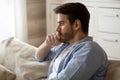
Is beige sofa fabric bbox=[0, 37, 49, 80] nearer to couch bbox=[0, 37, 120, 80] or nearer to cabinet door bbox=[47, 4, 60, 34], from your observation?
→ couch bbox=[0, 37, 120, 80]

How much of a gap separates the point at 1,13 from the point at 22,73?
1476 mm

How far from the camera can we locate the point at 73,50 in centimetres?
157

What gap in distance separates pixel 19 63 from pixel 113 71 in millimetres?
761

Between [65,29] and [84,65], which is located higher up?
[65,29]

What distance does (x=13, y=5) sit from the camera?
3.19 m

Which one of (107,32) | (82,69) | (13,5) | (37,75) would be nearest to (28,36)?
(13,5)

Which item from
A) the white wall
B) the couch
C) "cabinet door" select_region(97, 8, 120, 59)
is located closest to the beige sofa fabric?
the couch

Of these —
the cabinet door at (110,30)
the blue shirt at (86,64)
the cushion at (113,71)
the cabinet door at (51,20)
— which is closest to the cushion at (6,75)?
the blue shirt at (86,64)

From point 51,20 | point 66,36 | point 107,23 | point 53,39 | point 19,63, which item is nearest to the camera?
point 66,36

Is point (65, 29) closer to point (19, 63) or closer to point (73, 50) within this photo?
point (73, 50)

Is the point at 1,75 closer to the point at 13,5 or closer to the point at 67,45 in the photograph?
the point at 67,45

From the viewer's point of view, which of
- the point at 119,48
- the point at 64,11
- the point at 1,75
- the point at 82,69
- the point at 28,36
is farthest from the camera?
A: the point at 28,36

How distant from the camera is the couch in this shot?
1.83 m

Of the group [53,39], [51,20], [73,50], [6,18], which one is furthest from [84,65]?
[51,20]
